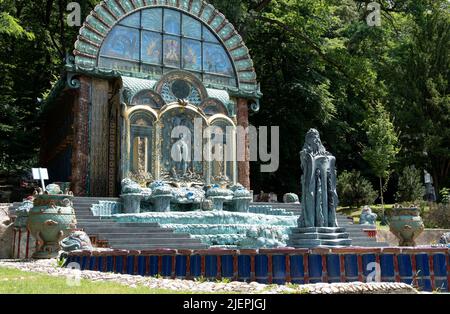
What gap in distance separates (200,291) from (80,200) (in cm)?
1230

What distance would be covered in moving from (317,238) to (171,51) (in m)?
15.5

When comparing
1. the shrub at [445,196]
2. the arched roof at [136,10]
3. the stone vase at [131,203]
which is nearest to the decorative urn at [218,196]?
the stone vase at [131,203]

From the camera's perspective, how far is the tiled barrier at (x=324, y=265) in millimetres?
9719

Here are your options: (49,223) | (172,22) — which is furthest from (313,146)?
(172,22)

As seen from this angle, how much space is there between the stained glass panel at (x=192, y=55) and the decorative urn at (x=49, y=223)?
13643 millimetres

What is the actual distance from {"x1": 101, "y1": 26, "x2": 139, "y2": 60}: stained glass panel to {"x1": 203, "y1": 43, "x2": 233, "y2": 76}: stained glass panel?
11.2 feet

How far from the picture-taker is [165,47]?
25.5 meters

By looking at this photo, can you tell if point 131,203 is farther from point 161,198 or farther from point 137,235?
point 137,235

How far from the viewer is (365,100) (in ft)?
111

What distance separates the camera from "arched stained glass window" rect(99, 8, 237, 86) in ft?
80.3

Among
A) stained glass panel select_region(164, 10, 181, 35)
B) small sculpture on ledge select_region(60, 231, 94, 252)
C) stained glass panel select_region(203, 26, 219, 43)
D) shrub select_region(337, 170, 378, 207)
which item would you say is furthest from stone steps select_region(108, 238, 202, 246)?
shrub select_region(337, 170, 378, 207)

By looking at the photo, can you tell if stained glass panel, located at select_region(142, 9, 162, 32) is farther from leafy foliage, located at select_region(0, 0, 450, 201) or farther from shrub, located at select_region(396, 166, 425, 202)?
shrub, located at select_region(396, 166, 425, 202)

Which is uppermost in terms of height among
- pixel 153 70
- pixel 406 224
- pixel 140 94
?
pixel 153 70
